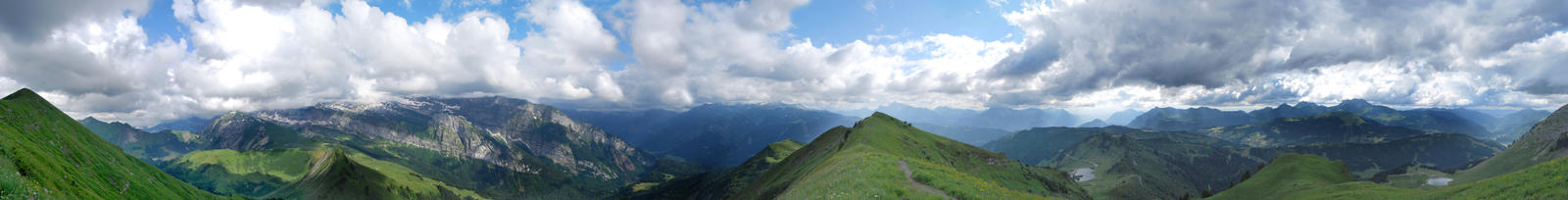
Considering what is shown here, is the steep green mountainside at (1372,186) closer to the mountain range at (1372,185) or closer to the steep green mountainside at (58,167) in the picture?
the mountain range at (1372,185)

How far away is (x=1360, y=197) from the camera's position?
7038 centimetres

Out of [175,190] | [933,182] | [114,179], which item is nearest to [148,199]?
[114,179]

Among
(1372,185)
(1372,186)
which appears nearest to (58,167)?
(1372,186)

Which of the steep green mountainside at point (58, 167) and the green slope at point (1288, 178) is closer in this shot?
the steep green mountainside at point (58, 167)

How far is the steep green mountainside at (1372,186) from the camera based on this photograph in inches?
1345

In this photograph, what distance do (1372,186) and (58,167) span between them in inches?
7671

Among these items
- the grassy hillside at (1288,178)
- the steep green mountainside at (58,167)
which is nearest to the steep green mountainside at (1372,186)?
the grassy hillside at (1288,178)

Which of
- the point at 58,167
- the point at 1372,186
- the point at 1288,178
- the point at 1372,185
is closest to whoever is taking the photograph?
the point at 58,167

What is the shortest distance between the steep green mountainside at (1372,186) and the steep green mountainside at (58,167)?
75.4 metres

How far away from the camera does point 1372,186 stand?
8638 centimetres

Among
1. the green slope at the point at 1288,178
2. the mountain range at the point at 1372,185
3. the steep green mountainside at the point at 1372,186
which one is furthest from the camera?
the green slope at the point at 1288,178

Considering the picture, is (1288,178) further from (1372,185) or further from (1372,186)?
(1372,186)

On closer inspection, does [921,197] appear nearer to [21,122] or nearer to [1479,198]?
[1479,198]

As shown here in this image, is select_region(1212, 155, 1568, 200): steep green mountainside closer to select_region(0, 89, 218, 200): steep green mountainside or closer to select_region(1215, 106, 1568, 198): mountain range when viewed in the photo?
select_region(1215, 106, 1568, 198): mountain range
